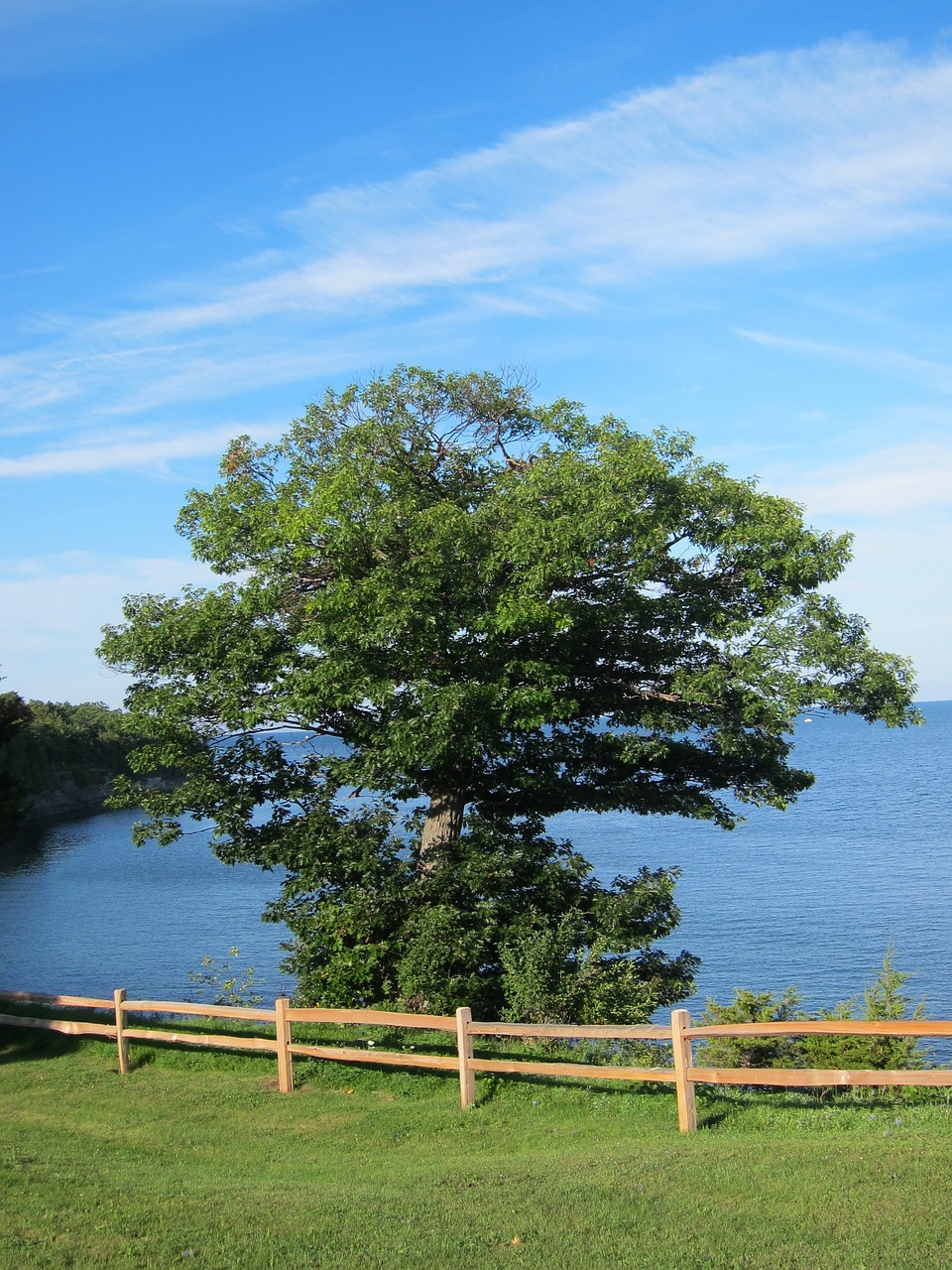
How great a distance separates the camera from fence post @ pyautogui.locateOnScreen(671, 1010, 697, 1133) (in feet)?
32.5

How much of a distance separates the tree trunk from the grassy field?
19.3 ft

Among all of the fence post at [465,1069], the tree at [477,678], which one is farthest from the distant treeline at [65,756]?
the fence post at [465,1069]

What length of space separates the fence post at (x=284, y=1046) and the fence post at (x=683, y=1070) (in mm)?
4713

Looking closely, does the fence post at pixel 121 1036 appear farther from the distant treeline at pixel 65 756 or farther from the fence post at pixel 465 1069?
the distant treeline at pixel 65 756

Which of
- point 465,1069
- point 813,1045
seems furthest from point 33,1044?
point 813,1045

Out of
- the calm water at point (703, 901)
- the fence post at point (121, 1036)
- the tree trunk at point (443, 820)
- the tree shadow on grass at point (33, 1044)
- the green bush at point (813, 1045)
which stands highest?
the tree trunk at point (443, 820)

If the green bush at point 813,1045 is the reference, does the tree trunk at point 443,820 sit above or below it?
above

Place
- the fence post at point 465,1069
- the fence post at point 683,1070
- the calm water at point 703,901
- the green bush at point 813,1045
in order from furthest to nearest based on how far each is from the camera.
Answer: the calm water at point 703,901
the green bush at point 813,1045
the fence post at point 465,1069
the fence post at point 683,1070

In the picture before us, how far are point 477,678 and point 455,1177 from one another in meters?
8.55

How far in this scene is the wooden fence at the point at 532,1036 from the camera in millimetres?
9172

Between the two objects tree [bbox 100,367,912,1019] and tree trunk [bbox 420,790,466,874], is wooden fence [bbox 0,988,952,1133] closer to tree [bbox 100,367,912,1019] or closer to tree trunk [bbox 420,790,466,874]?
tree [bbox 100,367,912,1019]

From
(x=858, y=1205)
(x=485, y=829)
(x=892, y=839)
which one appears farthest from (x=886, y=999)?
(x=892, y=839)

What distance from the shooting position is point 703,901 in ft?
116

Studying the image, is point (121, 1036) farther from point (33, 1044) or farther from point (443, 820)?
point (443, 820)
